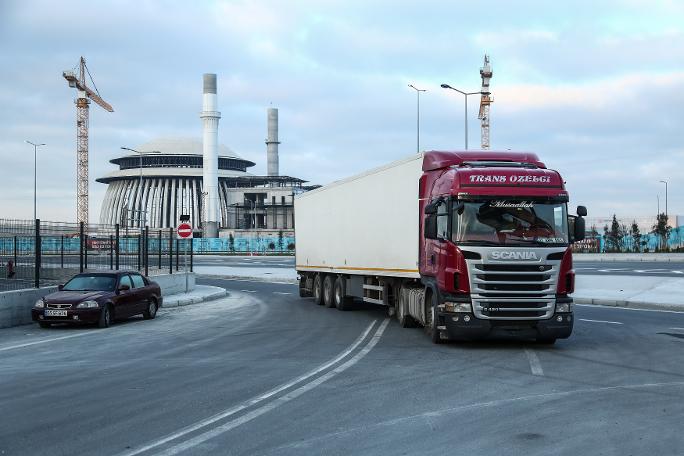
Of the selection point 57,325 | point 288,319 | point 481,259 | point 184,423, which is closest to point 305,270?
point 288,319

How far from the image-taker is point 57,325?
67.5 ft

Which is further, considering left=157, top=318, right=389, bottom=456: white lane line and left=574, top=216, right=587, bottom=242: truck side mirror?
left=574, top=216, right=587, bottom=242: truck side mirror

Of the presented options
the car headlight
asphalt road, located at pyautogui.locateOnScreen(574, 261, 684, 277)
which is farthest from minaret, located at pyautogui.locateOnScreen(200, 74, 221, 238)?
the car headlight

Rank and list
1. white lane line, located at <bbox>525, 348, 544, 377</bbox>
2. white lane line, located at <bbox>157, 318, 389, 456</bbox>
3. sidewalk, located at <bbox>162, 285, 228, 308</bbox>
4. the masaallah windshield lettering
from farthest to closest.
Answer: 1. sidewalk, located at <bbox>162, 285, 228, 308</bbox>
2. the masaallah windshield lettering
3. white lane line, located at <bbox>525, 348, 544, 377</bbox>
4. white lane line, located at <bbox>157, 318, 389, 456</bbox>

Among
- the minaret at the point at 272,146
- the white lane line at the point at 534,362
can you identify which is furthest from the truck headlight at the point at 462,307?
the minaret at the point at 272,146

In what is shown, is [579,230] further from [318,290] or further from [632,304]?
[318,290]

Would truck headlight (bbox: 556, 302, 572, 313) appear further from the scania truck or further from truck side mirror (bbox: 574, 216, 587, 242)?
truck side mirror (bbox: 574, 216, 587, 242)

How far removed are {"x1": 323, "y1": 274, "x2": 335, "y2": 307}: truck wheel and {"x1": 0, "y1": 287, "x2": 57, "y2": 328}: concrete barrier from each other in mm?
8609

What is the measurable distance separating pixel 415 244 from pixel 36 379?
27.0 ft

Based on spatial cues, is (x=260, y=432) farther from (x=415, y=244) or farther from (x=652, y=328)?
(x=652, y=328)

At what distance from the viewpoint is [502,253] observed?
45.7 feet

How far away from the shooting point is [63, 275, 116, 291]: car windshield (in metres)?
20.6

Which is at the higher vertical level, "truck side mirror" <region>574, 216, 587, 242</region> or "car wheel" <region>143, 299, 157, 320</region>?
"truck side mirror" <region>574, 216, 587, 242</region>

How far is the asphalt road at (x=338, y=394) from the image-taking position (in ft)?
23.9
